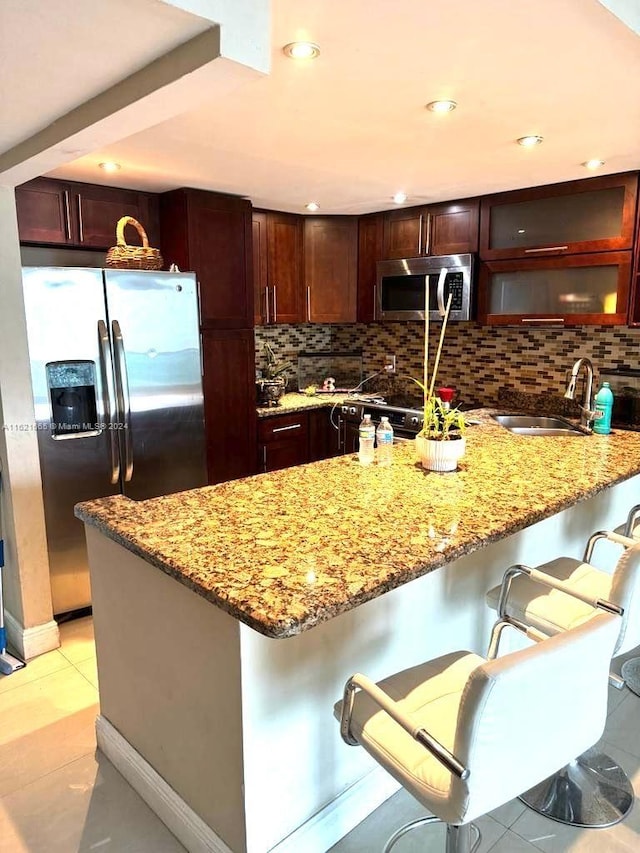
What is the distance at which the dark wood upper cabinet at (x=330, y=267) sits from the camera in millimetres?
4316

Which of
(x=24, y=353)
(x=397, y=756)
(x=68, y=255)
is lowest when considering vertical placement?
(x=397, y=756)

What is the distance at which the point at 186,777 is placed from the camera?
165 cm

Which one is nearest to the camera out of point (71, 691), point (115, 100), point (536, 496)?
point (115, 100)

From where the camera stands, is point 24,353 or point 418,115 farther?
point 24,353

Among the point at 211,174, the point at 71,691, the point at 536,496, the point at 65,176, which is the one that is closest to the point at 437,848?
the point at 536,496

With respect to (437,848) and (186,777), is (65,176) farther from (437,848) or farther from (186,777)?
(437,848)

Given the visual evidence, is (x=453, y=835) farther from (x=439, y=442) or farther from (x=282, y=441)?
(x=282, y=441)

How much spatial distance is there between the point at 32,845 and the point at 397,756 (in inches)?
46.8

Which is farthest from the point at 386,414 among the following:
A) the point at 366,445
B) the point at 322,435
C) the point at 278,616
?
the point at 278,616

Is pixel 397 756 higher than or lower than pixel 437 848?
higher

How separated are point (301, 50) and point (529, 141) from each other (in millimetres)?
1286

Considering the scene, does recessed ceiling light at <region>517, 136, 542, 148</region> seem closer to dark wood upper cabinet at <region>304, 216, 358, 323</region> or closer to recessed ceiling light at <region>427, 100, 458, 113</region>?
recessed ceiling light at <region>427, 100, 458, 113</region>

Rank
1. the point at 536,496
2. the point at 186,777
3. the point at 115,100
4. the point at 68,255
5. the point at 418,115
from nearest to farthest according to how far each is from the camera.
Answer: the point at 115,100
the point at 186,777
the point at 536,496
the point at 418,115
the point at 68,255

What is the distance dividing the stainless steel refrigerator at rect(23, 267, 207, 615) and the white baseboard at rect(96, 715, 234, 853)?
1.07 meters
